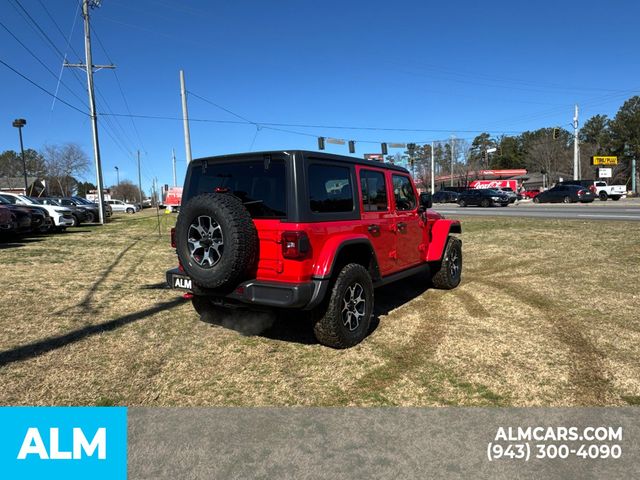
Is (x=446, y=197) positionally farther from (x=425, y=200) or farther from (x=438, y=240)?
(x=425, y=200)

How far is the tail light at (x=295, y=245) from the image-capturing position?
389cm

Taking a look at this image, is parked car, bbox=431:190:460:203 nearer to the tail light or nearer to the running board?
the running board

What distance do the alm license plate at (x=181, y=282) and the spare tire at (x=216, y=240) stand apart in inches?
10.5

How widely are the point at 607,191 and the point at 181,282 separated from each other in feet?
141

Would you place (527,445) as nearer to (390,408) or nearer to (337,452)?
(390,408)

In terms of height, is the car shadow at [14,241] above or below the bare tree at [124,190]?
below

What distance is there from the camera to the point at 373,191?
203 inches

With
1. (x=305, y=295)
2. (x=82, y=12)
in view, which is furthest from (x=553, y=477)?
(x=82, y=12)

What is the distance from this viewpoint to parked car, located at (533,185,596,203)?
34812mm

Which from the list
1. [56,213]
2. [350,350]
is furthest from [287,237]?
[56,213]

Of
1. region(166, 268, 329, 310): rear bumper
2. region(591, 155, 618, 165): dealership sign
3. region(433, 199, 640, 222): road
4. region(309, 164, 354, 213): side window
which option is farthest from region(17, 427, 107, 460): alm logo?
region(591, 155, 618, 165): dealership sign

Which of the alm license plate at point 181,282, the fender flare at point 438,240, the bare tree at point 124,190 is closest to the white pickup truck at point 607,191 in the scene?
the fender flare at point 438,240

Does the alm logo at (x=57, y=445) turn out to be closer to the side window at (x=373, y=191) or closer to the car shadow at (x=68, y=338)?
the car shadow at (x=68, y=338)

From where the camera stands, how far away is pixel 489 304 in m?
5.96
